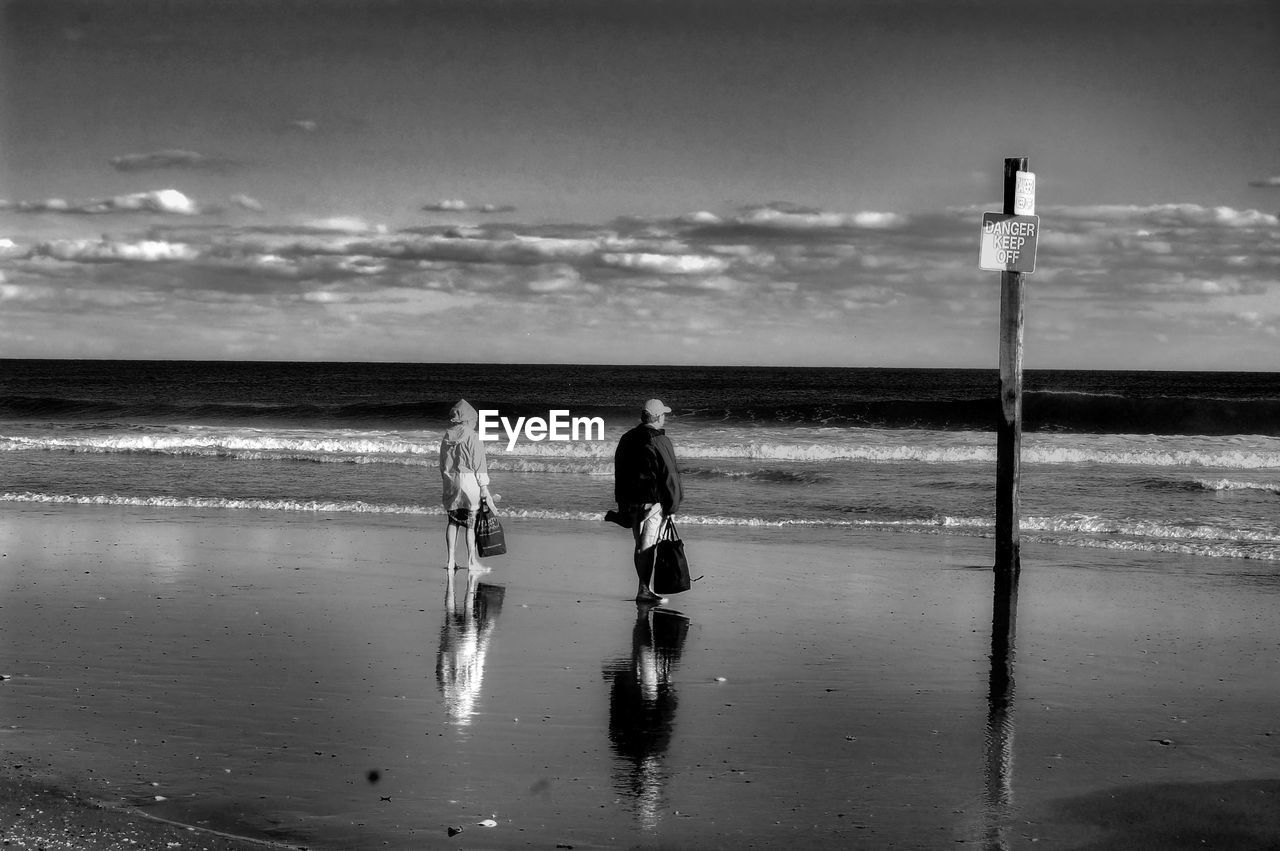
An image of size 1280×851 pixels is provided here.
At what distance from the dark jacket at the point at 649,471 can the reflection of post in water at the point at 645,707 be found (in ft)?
3.12

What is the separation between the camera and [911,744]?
6.21m

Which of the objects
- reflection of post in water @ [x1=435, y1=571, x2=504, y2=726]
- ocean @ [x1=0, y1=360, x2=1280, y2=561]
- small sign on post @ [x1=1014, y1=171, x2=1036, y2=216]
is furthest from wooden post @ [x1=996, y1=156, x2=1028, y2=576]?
reflection of post in water @ [x1=435, y1=571, x2=504, y2=726]

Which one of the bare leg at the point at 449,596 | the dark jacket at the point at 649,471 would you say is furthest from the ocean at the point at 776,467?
the dark jacket at the point at 649,471

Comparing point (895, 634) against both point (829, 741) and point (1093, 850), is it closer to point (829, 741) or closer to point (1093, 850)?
point (829, 741)

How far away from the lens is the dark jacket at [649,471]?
10.1 meters

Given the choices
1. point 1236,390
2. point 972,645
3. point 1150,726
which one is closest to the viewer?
point 1150,726

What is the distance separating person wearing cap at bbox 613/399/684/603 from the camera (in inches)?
396

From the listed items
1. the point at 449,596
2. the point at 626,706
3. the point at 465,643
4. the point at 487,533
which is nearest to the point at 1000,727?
the point at 626,706

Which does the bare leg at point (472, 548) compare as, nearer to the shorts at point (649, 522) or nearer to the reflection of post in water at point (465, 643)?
the reflection of post in water at point (465, 643)

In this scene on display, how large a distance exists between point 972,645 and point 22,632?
6.63 metres

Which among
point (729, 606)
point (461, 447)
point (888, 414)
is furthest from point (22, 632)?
point (888, 414)

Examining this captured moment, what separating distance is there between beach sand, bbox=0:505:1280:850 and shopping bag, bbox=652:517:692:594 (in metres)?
0.20

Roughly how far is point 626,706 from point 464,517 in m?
4.95

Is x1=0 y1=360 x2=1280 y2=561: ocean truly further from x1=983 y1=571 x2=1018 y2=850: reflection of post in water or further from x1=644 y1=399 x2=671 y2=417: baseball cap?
x1=644 y1=399 x2=671 y2=417: baseball cap
